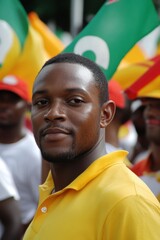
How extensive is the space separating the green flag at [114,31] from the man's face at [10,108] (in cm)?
133

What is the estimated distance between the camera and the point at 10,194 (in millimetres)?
3980

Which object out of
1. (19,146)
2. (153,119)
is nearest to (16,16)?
(19,146)

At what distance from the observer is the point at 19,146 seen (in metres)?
5.54

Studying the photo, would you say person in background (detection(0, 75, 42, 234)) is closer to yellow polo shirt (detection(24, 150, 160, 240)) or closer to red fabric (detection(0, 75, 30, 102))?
red fabric (detection(0, 75, 30, 102))

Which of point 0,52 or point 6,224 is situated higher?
point 0,52

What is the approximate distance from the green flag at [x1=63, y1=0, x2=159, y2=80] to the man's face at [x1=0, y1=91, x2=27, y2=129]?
52.5 inches

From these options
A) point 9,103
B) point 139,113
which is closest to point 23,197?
point 9,103

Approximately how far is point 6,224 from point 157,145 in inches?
53.7

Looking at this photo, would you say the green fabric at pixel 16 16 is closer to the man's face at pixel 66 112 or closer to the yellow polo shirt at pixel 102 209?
the man's face at pixel 66 112

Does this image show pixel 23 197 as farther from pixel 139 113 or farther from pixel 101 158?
pixel 101 158

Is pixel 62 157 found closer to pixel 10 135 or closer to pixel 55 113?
pixel 55 113

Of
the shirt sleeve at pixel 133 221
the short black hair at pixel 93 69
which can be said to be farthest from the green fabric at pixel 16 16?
the shirt sleeve at pixel 133 221

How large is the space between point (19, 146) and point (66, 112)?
10.5 feet

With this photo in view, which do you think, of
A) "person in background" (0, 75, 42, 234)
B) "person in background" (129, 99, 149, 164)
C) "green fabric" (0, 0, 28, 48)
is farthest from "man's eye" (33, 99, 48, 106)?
"person in background" (129, 99, 149, 164)
